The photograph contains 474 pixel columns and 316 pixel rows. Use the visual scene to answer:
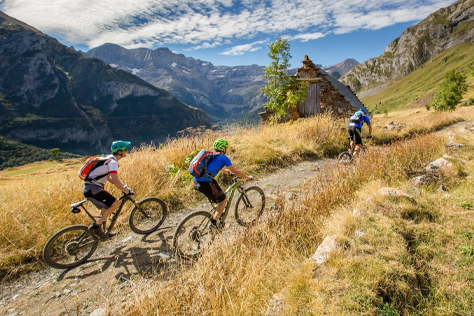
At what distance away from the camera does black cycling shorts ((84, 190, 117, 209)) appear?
441 cm

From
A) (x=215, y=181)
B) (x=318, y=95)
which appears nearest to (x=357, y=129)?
(x=215, y=181)

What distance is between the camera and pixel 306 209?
14.7ft

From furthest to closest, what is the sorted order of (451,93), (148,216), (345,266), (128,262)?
(451,93) < (148,216) < (128,262) < (345,266)

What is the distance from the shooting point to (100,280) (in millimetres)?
3783

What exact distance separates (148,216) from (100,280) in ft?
5.99

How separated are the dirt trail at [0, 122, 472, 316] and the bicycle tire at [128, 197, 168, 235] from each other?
0.18 metres

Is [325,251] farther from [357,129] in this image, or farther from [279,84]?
[279,84]

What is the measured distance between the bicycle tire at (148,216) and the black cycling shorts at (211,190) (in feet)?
5.17

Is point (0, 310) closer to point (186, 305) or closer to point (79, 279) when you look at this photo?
point (79, 279)

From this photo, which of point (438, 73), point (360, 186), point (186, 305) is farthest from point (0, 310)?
point (438, 73)

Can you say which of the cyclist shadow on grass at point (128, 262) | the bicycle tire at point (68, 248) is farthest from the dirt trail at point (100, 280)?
the bicycle tire at point (68, 248)

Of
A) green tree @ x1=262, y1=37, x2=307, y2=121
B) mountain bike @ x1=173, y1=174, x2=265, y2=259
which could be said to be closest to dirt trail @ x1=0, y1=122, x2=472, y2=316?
mountain bike @ x1=173, y1=174, x2=265, y2=259

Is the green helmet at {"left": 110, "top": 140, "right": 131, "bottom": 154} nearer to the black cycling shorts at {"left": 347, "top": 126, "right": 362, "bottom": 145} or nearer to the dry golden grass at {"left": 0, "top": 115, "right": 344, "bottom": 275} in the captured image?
the dry golden grass at {"left": 0, "top": 115, "right": 344, "bottom": 275}

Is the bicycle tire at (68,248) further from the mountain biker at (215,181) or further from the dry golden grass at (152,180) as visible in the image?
the mountain biker at (215,181)
